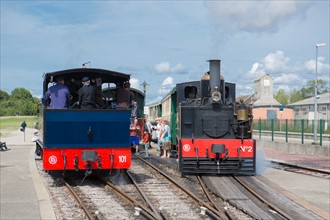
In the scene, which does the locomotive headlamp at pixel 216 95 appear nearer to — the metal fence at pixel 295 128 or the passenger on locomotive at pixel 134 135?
the passenger on locomotive at pixel 134 135

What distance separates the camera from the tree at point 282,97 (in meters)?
123

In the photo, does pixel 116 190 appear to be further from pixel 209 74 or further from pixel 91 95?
pixel 209 74

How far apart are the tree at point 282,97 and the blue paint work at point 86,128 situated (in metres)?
115

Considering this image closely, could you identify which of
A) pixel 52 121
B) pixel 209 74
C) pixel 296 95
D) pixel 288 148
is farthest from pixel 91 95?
pixel 296 95

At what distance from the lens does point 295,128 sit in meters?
27.6

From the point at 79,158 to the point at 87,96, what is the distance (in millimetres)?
1381

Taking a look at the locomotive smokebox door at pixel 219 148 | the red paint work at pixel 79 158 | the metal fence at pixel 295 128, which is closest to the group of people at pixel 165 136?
the locomotive smokebox door at pixel 219 148

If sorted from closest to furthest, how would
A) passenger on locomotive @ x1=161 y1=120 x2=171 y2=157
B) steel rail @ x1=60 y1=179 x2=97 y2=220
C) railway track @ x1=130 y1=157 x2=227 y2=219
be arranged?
steel rail @ x1=60 y1=179 x2=97 y2=220 < railway track @ x1=130 y1=157 x2=227 y2=219 < passenger on locomotive @ x1=161 y1=120 x2=171 y2=157

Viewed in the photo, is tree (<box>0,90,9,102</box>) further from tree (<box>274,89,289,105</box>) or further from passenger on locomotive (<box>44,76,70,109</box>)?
passenger on locomotive (<box>44,76,70,109</box>)

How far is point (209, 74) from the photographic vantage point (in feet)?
45.7

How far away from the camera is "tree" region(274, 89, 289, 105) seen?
12269 centimetres

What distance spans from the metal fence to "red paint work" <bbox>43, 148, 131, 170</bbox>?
15.1 meters

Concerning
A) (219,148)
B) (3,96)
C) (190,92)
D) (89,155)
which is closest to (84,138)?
(89,155)

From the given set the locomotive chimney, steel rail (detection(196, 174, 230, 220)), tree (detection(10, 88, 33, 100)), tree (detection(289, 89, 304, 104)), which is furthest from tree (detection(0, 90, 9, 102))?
steel rail (detection(196, 174, 230, 220))
